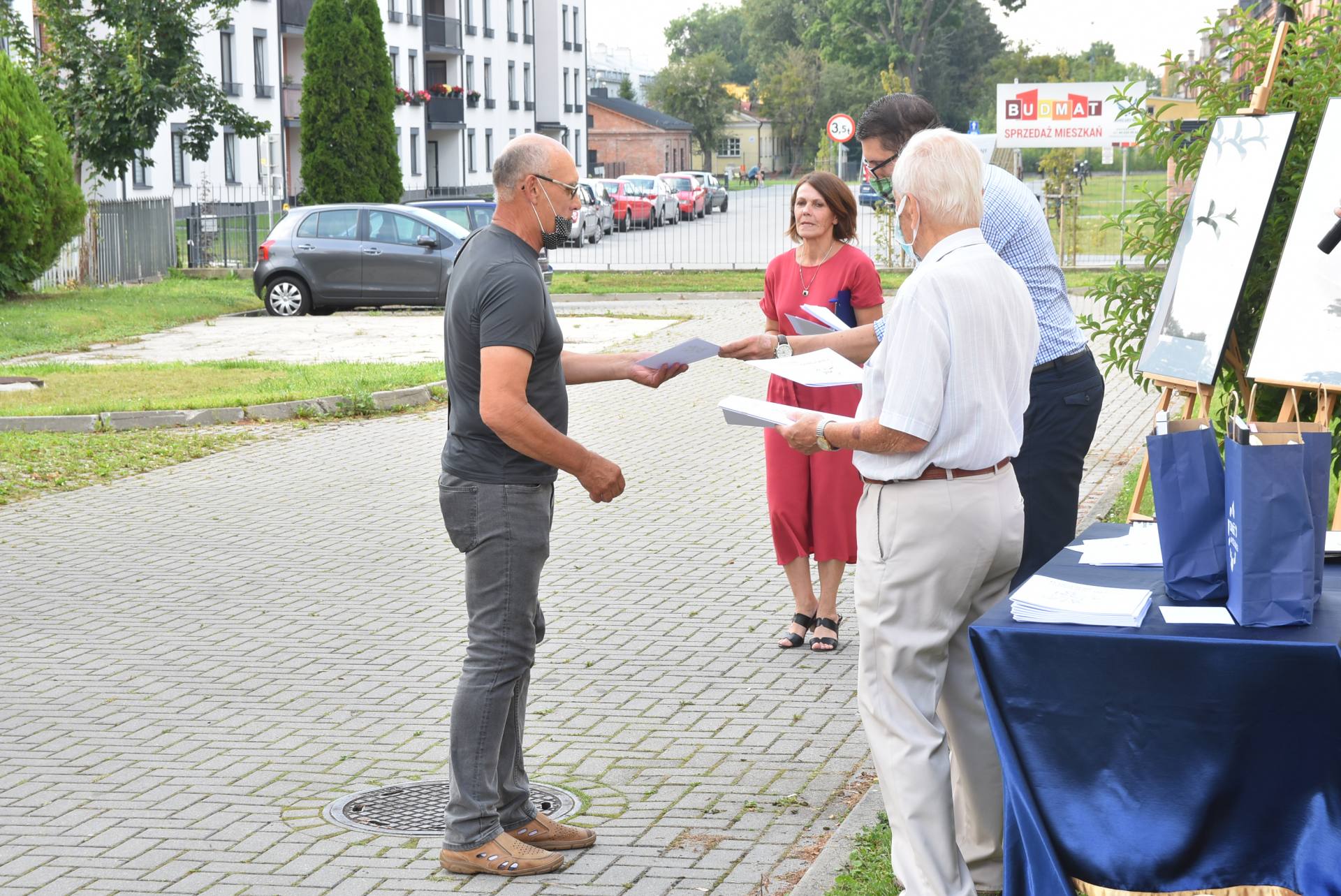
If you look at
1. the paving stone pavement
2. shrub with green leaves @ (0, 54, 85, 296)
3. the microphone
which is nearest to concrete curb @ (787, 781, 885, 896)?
the paving stone pavement

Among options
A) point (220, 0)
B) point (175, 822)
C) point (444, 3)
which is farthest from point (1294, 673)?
point (444, 3)

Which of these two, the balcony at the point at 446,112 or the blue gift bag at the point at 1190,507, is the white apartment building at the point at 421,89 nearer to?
the balcony at the point at 446,112

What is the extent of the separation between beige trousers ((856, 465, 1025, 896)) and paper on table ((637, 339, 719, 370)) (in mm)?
1105

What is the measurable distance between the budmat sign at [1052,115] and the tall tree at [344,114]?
48.0ft

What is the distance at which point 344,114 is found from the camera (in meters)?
37.1

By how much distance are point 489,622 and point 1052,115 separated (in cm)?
3320

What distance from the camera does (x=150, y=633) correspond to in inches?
293

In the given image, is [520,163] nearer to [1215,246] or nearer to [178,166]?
[1215,246]

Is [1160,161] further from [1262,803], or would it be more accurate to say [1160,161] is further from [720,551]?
[1262,803]

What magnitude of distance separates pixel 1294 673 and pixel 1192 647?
21 cm

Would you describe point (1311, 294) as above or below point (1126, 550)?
above

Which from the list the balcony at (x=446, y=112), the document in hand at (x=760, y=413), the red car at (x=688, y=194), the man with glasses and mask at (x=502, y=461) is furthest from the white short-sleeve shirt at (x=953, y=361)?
the balcony at (x=446, y=112)

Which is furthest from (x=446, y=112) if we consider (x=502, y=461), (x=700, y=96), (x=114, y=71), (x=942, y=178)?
(x=942, y=178)

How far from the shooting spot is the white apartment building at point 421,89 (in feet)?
164
